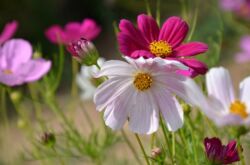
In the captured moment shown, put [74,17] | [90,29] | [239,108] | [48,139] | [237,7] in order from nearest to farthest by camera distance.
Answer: [239,108] < [48,139] < [90,29] < [237,7] < [74,17]

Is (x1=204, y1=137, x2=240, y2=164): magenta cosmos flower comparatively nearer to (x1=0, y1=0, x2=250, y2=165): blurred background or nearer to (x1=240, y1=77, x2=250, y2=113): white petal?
(x1=240, y1=77, x2=250, y2=113): white petal

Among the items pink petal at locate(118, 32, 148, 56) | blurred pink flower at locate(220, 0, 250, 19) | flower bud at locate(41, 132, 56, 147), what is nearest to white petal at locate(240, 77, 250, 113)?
pink petal at locate(118, 32, 148, 56)

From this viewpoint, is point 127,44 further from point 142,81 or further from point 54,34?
point 54,34

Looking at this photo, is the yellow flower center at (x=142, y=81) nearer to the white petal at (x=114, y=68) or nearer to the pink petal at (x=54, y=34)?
the white petal at (x=114, y=68)

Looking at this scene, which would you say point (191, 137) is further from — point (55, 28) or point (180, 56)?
point (55, 28)

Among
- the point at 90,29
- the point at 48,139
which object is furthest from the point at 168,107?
the point at 90,29

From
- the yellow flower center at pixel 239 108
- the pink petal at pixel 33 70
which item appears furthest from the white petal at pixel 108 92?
the pink petal at pixel 33 70
